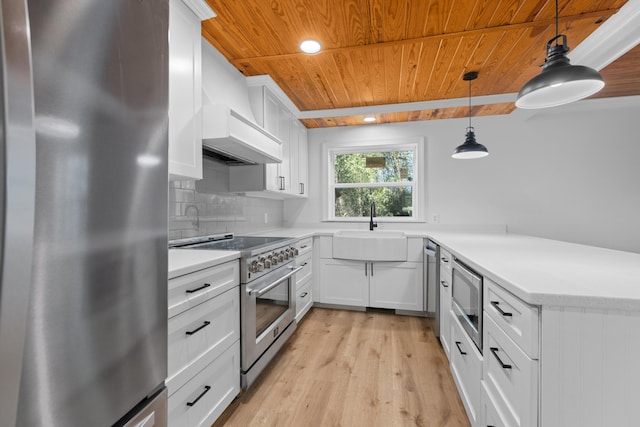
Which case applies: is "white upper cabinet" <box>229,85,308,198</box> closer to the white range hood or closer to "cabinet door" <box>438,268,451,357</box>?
the white range hood

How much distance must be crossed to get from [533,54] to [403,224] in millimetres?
2085

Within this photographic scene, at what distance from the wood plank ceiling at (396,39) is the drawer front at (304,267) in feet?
5.49

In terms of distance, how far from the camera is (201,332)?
4.42 ft

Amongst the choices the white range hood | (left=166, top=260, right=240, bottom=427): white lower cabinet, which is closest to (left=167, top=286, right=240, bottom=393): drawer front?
(left=166, top=260, right=240, bottom=427): white lower cabinet

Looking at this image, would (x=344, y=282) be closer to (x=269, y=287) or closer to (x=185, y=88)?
(x=269, y=287)

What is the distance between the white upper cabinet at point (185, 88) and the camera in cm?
153

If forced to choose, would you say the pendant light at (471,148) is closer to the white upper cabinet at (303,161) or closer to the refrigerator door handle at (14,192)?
the white upper cabinet at (303,161)

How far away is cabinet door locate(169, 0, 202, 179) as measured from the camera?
5.01 feet

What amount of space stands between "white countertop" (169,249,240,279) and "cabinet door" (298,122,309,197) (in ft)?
7.00

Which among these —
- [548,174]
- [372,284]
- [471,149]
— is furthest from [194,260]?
[548,174]

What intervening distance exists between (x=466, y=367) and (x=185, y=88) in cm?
215

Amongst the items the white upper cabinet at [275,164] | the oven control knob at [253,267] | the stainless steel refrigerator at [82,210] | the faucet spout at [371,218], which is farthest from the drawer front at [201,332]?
the faucet spout at [371,218]

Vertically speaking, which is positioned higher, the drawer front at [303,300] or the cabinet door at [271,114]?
the cabinet door at [271,114]

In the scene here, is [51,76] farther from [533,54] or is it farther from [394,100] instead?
[394,100]
